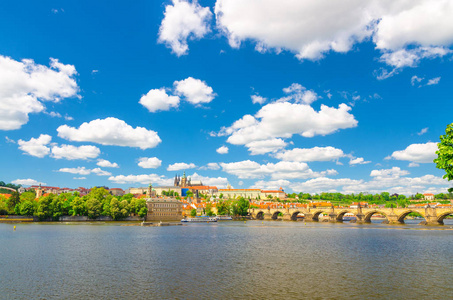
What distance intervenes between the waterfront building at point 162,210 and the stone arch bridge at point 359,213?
1432 inches

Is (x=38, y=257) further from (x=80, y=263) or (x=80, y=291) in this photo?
(x=80, y=291)

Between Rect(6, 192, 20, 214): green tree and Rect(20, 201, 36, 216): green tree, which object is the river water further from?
Rect(6, 192, 20, 214): green tree

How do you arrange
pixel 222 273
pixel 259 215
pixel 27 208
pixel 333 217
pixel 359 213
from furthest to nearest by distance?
1. pixel 259 215
2. pixel 333 217
3. pixel 359 213
4. pixel 27 208
5. pixel 222 273

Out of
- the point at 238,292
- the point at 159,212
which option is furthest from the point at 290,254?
the point at 159,212

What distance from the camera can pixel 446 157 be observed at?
96.0 ft

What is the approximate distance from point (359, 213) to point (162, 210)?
76.9 meters

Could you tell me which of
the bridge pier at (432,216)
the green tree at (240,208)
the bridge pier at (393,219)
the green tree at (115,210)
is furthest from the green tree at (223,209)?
the bridge pier at (432,216)

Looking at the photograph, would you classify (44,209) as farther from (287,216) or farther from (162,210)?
(287,216)

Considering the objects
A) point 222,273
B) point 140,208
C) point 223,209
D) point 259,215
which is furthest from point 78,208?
point 222,273

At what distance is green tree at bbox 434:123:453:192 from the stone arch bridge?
71.8m

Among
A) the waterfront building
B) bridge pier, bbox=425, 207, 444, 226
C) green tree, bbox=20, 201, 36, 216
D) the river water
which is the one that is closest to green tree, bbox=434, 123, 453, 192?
the river water

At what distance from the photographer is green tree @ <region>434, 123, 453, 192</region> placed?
95.6 ft

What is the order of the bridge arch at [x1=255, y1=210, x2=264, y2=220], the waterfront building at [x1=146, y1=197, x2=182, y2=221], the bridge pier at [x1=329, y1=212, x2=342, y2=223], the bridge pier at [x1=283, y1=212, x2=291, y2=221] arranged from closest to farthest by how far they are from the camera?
1. the bridge pier at [x1=329, y1=212, x2=342, y2=223]
2. the waterfront building at [x1=146, y1=197, x2=182, y2=221]
3. the bridge pier at [x1=283, y1=212, x2=291, y2=221]
4. the bridge arch at [x1=255, y1=210, x2=264, y2=220]

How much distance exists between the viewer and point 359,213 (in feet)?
391
